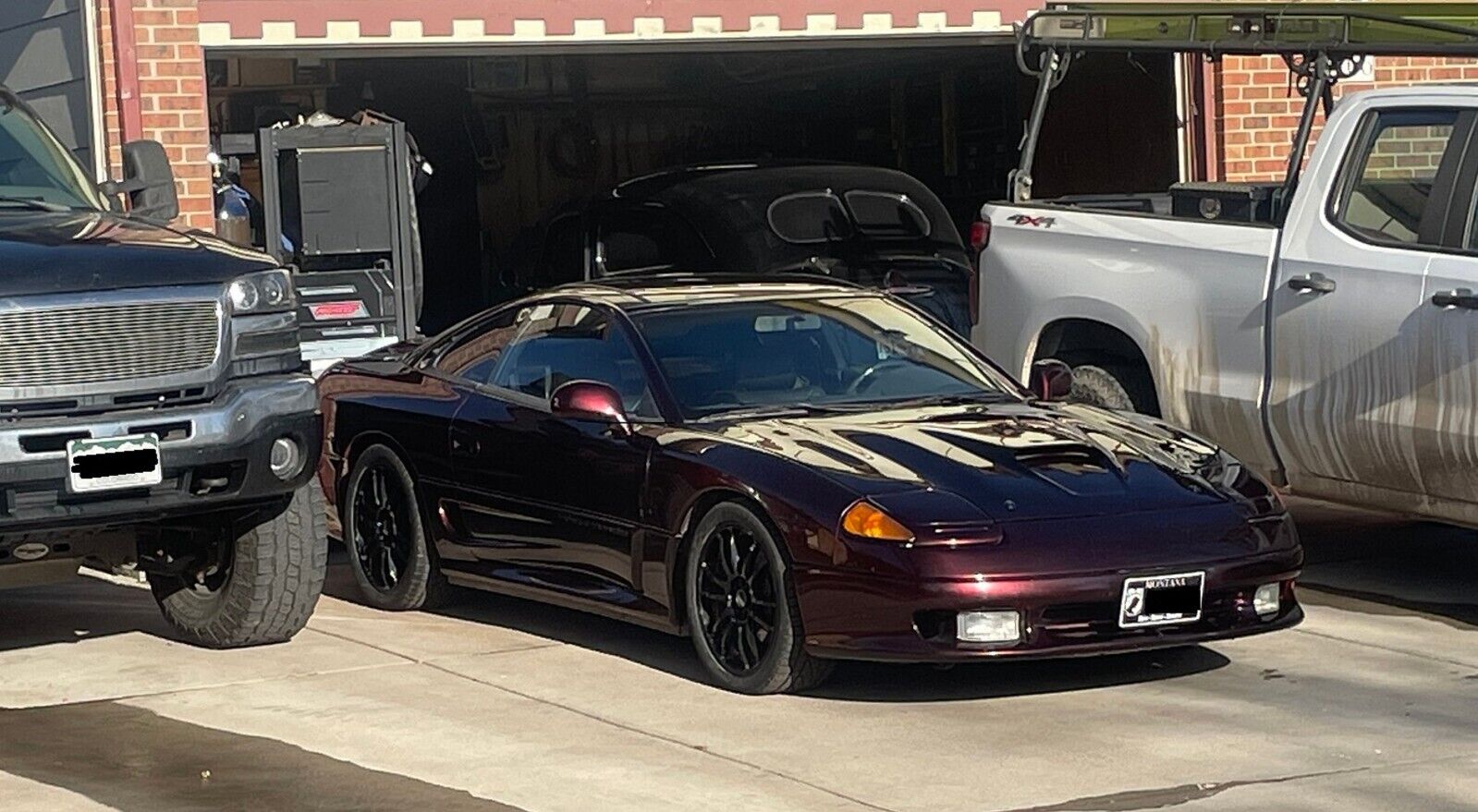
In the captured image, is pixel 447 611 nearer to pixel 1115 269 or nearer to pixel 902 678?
pixel 902 678

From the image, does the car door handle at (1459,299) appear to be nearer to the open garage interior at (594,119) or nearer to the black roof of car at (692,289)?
the black roof of car at (692,289)

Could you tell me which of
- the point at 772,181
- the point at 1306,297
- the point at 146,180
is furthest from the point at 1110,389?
the point at 772,181

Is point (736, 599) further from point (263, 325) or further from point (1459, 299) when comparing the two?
point (1459, 299)

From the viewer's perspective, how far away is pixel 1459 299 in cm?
855

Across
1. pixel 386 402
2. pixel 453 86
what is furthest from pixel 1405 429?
pixel 453 86

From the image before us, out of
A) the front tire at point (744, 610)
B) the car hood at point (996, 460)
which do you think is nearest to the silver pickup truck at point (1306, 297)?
the car hood at point (996, 460)

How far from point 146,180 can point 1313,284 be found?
4.32 meters

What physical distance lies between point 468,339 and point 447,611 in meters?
1.05

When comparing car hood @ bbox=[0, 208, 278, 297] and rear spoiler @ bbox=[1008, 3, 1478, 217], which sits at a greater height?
rear spoiler @ bbox=[1008, 3, 1478, 217]

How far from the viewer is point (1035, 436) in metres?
8.06

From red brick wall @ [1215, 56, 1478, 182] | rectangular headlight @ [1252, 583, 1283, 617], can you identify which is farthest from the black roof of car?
red brick wall @ [1215, 56, 1478, 182]

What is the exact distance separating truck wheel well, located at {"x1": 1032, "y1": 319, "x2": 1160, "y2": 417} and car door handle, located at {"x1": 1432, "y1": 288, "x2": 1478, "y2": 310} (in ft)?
5.33

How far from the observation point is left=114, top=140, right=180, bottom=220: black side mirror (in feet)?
30.2

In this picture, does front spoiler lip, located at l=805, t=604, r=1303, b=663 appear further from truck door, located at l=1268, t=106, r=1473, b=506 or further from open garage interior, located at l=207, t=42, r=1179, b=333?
open garage interior, located at l=207, t=42, r=1179, b=333
